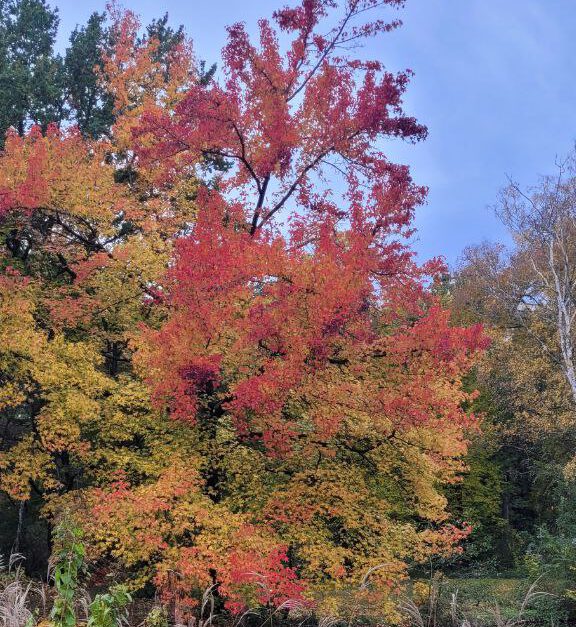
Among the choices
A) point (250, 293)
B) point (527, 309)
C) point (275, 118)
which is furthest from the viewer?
point (527, 309)

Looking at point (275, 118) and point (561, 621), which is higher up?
point (275, 118)

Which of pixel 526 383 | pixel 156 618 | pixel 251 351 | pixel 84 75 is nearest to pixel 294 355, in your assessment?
pixel 251 351

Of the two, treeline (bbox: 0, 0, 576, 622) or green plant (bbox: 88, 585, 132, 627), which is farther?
treeline (bbox: 0, 0, 576, 622)

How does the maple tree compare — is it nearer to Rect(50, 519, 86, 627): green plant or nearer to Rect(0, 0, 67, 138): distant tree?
Rect(50, 519, 86, 627): green plant

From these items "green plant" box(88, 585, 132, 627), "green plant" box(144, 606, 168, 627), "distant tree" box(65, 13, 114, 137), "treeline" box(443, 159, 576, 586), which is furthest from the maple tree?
"distant tree" box(65, 13, 114, 137)

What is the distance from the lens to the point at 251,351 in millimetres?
10820

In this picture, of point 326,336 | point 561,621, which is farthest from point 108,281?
point 561,621

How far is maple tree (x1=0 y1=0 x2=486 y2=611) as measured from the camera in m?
10.3

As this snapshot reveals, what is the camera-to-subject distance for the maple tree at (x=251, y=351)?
10.3 m

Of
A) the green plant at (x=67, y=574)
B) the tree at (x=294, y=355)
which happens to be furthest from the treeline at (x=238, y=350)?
the green plant at (x=67, y=574)

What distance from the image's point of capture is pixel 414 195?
13234mm

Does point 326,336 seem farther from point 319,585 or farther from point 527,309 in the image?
point 527,309

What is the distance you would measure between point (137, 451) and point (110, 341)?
10.7ft

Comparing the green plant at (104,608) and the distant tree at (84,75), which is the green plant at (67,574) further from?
the distant tree at (84,75)
